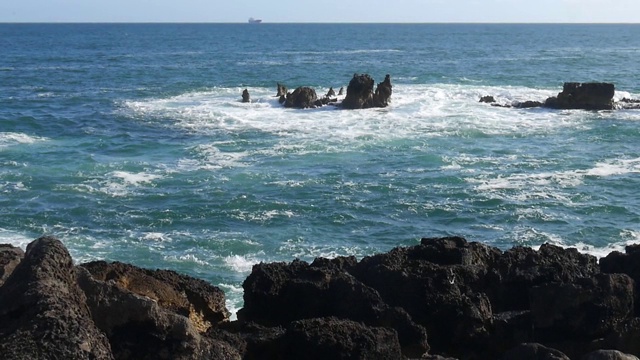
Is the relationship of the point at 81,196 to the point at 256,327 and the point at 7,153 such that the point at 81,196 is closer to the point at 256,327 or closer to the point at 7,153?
the point at 7,153

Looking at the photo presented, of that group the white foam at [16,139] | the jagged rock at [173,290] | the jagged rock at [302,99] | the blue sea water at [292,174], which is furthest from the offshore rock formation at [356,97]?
the jagged rock at [173,290]

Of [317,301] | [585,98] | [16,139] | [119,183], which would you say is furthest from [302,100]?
[317,301]

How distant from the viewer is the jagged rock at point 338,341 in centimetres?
1122

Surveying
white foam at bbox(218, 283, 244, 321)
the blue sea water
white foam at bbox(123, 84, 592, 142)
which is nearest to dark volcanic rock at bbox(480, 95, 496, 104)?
white foam at bbox(123, 84, 592, 142)

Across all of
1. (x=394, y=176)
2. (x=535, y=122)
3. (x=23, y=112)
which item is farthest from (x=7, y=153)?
(x=535, y=122)

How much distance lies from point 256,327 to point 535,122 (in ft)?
116

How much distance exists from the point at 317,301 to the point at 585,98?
39.7 meters

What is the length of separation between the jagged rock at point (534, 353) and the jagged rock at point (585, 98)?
40.3 meters

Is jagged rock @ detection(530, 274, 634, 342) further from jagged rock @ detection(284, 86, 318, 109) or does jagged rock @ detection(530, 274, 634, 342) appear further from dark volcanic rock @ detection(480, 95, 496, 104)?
dark volcanic rock @ detection(480, 95, 496, 104)

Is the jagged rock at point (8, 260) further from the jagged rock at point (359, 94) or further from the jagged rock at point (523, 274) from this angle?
the jagged rock at point (359, 94)

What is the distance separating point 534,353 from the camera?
11.3 metres

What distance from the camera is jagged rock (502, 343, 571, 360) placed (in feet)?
36.5

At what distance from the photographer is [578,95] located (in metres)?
49.6

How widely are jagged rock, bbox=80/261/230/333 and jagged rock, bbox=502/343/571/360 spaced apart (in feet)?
15.2
